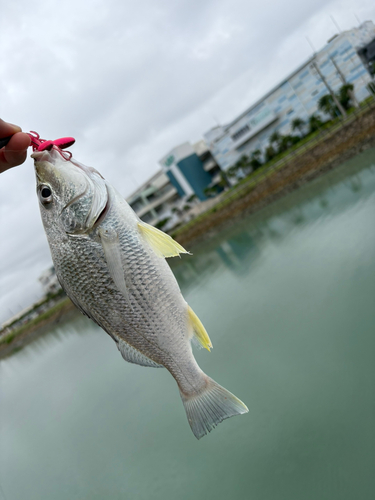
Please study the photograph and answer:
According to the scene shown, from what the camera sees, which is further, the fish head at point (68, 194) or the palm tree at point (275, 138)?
the palm tree at point (275, 138)

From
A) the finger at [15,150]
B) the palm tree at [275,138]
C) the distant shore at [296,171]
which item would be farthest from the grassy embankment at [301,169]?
the finger at [15,150]

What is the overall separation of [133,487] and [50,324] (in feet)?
98.9

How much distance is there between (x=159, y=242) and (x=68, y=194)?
0.44 m

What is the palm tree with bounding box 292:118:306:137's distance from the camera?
3106cm

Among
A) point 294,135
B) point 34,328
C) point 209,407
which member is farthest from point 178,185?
point 209,407

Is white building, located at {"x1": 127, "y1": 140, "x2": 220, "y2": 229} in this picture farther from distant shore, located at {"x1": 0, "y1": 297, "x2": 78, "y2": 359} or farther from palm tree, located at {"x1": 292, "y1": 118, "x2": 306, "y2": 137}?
distant shore, located at {"x1": 0, "y1": 297, "x2": 78, "y2": 359}

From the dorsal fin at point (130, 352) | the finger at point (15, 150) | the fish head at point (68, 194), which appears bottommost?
the dorsal fin at point (130, 352)

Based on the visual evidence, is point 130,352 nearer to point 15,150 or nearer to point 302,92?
point 15,150

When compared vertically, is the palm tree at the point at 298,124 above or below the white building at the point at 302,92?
below

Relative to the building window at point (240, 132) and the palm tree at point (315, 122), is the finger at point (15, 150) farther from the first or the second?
the building window at point (240, 132)

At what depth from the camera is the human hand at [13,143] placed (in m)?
1.22

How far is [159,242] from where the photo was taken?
5.12 ft

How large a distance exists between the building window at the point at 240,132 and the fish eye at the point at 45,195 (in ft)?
119

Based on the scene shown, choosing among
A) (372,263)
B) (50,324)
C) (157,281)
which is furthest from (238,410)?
(50,324)
